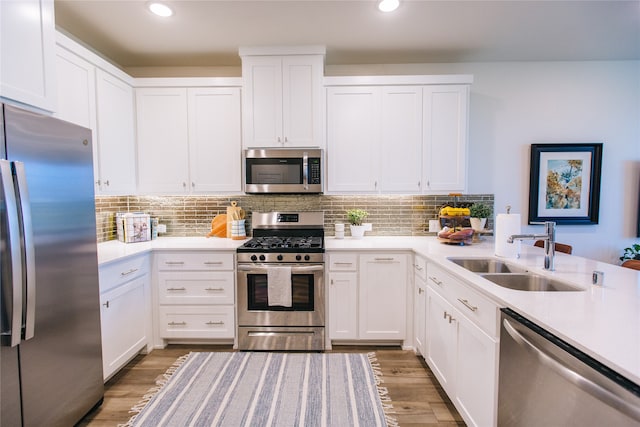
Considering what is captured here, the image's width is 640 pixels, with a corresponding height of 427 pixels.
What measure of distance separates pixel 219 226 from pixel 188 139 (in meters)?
0.92

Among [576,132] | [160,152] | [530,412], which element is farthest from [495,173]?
[160,152]

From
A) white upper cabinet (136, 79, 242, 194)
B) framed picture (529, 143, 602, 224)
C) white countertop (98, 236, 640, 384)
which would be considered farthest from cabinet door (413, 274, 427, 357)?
white upper cabinet (136, 79, 242, 194)

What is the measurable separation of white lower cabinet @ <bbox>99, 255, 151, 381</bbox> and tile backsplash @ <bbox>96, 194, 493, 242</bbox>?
0.76 meters

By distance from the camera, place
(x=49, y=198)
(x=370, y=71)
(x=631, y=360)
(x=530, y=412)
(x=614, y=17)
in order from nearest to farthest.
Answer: (x=631, y=360), (x=530, y=412), (x=49, y=198), (x=614, y=17), (x=370, y=71)

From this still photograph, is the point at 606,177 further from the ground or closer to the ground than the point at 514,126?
closer to the ground

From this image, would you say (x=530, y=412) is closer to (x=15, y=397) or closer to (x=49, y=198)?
(x=15, y=397)

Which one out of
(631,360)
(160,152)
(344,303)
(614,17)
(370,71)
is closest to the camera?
(631,360)

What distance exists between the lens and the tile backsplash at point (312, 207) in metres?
3.22

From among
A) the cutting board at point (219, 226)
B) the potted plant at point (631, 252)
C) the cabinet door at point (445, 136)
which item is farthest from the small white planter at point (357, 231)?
the potted plant at point (631, 252)

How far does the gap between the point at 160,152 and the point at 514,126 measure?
3685 mm

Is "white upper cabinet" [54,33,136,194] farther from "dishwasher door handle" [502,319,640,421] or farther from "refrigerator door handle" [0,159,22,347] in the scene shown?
"dishwasher door handle" [502,319,640,421]

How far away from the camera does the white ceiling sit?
221 cm

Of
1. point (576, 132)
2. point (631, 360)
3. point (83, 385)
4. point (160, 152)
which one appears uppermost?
point (576, 132)

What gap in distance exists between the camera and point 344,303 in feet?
8.73
